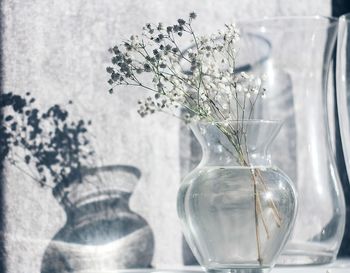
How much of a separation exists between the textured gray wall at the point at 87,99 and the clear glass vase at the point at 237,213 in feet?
0.74

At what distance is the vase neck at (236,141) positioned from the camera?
1005 millimetres

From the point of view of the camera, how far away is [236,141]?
40.0 inches

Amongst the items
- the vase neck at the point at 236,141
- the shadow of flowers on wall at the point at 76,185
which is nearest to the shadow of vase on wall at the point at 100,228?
the shadow of flowers on wall at the point at 76,185

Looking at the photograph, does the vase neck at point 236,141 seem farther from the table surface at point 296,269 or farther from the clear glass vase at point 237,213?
the table surface at point 296,269

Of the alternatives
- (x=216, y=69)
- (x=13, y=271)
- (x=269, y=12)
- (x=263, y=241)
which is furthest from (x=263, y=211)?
(x=269, y=12)

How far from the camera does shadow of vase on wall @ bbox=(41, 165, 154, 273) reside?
3.75 feet

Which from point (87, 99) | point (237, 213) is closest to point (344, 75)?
point (237, 213)

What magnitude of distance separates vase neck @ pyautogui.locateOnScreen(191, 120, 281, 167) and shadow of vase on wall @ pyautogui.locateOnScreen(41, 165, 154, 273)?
0.71 feet

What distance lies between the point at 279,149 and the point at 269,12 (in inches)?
11.1

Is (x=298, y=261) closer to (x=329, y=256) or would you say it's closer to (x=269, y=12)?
(x=329, y=256)

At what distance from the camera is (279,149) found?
1.30 meters

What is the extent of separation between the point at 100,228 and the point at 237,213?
1.03 ft

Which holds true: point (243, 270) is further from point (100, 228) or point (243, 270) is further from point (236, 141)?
point (100, 228)

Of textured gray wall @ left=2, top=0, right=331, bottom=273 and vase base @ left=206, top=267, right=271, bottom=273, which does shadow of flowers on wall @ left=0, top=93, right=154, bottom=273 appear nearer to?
textured gray wall @ left=2, top=0, right=331, bottom=273
